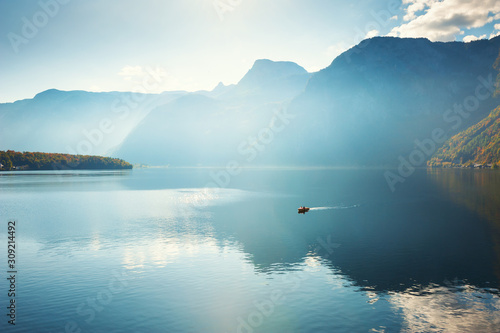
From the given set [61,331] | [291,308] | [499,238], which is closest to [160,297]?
[61,331]

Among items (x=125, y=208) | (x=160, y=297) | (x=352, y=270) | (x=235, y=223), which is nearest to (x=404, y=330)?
(x=352, y=270)

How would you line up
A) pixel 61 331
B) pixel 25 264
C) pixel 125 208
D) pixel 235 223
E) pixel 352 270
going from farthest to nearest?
pixel 125 208 → pixel 235 223 → pixel 25 264 → pixel 352 270 → pixel 61 331

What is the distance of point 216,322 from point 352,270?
2165cm

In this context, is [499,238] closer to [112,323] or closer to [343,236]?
[343,236]

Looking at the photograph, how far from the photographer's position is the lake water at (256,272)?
31.3 m

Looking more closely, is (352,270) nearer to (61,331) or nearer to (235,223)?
(61,331)

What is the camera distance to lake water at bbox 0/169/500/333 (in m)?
31.3

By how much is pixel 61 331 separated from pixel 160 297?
965 cm

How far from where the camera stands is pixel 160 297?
119 feet

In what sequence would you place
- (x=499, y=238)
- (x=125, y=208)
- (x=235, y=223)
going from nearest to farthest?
(x=499, y=238), (x=235, y=223), (x=125, y=208)

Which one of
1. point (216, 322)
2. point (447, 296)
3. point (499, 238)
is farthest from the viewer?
point (499, 238)

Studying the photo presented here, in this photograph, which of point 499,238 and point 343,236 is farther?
point 343,236

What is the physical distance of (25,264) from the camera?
48.3 meters

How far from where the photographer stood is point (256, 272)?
148ft
